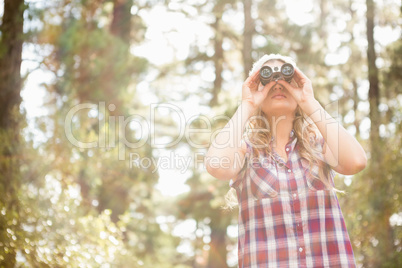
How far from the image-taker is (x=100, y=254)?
17.0 ft

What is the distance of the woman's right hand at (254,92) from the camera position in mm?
2049

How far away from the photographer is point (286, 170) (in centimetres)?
195

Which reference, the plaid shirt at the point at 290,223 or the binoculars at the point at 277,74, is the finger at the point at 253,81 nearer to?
the binoculars at the point at 277,74

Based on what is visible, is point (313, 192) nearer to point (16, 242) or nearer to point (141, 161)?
point (16, 242)

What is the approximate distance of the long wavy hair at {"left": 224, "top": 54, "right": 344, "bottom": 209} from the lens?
1.96 meters

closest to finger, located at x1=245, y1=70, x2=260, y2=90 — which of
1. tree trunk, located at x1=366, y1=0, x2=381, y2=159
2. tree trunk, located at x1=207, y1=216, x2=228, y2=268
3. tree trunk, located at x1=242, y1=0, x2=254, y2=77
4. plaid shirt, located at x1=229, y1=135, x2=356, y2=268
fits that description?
plaid shirt, located at x1=229, y1=135, x2=356, y2=268

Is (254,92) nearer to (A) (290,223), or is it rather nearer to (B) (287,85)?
(B) (287,85)

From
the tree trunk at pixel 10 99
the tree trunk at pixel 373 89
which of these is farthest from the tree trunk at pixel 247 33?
the tree trunk at pixel 10 99

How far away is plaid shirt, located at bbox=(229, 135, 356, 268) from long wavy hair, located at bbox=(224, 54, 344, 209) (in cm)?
6

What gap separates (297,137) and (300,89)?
0.24 meters

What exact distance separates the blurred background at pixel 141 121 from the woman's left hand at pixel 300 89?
332 cm

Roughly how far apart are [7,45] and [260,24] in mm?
6546

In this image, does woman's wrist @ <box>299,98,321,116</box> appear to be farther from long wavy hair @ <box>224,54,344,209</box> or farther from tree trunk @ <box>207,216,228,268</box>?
tree trunk @ <box>207,216,228,268</box>

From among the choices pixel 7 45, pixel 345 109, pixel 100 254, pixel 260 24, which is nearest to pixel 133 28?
pixel 260 24
